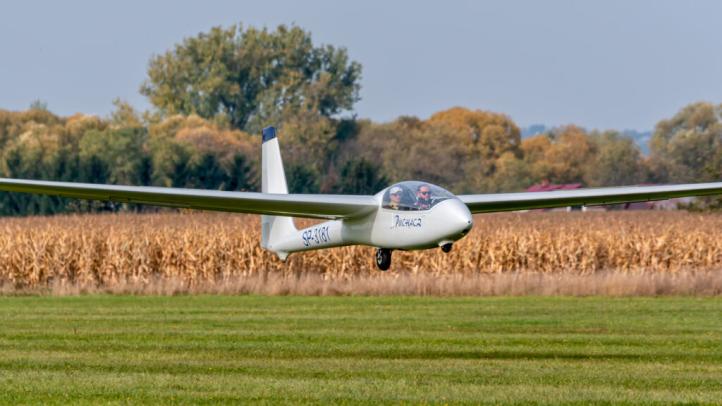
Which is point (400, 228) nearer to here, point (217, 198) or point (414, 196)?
point (414, 196)

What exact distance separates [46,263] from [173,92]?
11293 centimetres

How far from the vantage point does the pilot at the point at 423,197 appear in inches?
884

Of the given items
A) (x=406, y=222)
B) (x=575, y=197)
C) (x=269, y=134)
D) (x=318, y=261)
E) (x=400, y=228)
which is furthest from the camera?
(x=318, y=261)

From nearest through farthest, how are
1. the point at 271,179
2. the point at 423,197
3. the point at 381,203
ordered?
the point at 423,197 → the point at 381,203 → the point at 271,179

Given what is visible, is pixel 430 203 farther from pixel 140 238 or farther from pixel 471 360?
pixel 140 238

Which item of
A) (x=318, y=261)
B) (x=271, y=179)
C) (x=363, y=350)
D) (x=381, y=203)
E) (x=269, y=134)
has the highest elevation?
(x=269, y=134)

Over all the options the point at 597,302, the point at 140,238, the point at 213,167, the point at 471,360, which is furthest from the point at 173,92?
the point at 471,360

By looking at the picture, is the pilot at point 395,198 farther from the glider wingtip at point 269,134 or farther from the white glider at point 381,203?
the glider wingtip at point 269,134

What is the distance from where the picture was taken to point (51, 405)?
19.1 metres

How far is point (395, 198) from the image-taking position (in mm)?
23312

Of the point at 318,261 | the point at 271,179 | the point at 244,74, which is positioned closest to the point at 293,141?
the point at 244,74

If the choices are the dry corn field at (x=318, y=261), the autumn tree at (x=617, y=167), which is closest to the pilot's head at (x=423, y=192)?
the dry corn field at (x=318, y=261)

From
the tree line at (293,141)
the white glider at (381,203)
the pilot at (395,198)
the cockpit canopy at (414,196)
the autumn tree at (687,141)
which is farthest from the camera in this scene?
the autumn tree at (687,141)

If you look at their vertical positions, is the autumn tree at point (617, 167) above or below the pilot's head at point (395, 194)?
above
